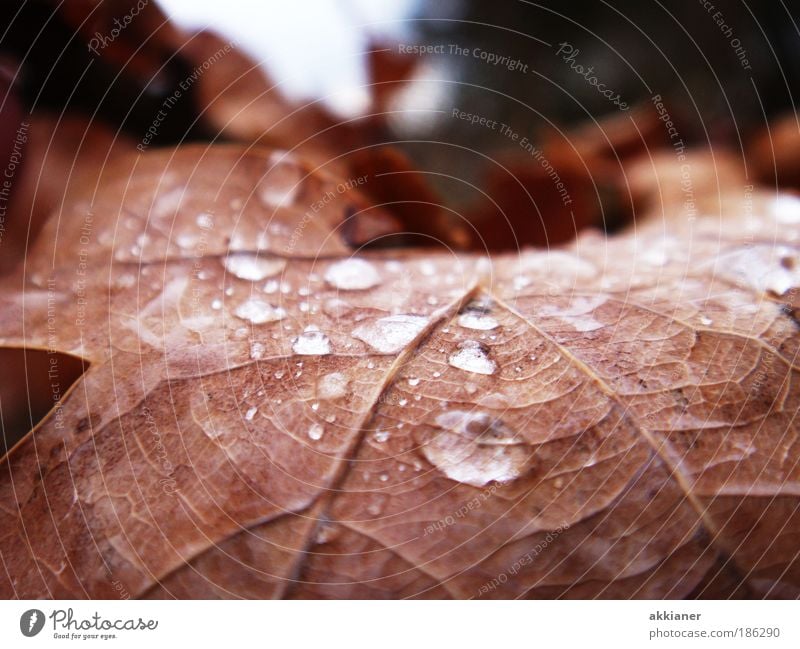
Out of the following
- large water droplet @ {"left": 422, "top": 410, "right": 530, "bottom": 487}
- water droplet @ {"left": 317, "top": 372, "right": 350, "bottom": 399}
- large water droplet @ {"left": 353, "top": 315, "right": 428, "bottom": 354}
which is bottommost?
large water droplet @ {"left": 422, "top": 410, "right": 530, "bottom": 487}

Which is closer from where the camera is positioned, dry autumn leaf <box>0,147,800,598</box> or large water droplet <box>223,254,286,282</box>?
dry autumn leaf <box>0,147,800,598</box>

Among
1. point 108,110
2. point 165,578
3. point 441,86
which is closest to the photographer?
point 165,578

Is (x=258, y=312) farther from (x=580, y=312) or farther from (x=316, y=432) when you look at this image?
(x=580, y=312)

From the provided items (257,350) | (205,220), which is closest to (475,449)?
(257,350)

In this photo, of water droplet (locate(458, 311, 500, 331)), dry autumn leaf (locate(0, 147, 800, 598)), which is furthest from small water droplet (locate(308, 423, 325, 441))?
water droplet (locate(458, 311, 500, 331))

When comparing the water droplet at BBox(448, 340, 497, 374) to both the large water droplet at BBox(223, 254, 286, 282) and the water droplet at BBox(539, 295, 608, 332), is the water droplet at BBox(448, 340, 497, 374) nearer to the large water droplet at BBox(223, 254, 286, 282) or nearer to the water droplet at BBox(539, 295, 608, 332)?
the water droplet at BBox(539, 295, 608, 332)

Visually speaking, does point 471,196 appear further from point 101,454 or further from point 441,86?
point 101,454

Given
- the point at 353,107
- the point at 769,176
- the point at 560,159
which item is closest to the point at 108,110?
the point at 353,107
